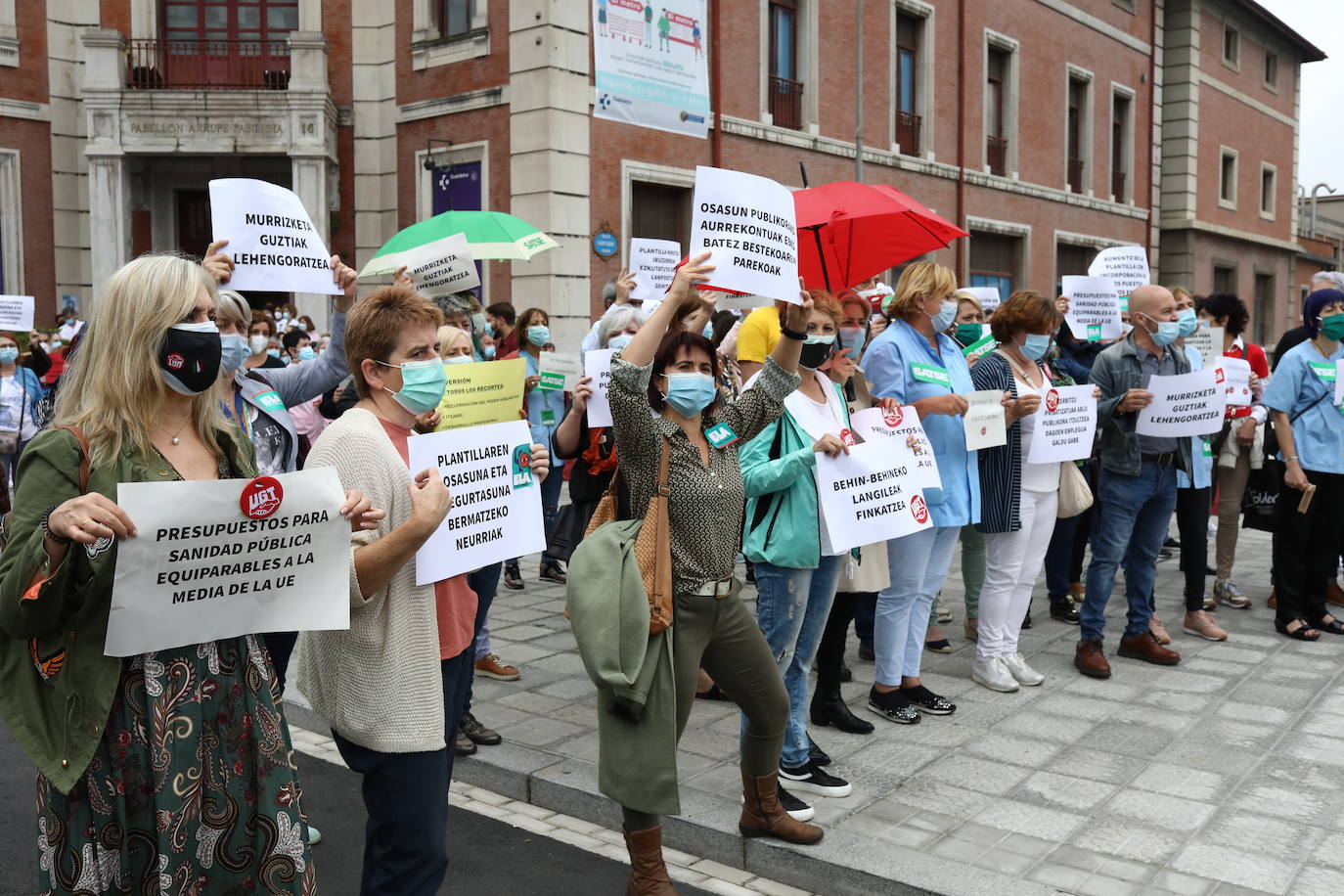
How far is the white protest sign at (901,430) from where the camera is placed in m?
4.69

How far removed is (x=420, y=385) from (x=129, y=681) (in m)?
1.09

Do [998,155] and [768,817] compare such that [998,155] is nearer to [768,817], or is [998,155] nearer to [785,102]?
[785,102]

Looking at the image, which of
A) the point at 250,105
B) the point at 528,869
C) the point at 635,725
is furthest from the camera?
the point at 250,105

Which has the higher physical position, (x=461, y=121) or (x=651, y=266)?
(x=461, y=121)

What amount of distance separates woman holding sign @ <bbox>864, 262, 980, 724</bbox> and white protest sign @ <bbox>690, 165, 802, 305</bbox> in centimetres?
139

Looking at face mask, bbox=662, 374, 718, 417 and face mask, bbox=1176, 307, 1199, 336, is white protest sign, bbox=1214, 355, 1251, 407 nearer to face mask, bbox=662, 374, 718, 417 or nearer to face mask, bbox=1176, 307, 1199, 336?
face mask, bbox=1176, 307, 1199, 336

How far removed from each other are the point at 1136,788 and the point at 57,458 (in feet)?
13.6

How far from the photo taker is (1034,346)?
6.12 metres

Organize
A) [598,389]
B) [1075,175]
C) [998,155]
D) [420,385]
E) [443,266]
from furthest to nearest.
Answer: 1. [1075,175]
2. [998,155]
3. [598,389]
4. [443,266]
5. [420,385]

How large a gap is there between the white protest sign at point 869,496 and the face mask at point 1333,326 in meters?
4.02

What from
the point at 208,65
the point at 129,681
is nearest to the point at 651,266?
the point at 129,681

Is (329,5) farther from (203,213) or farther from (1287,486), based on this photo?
(1287,486)

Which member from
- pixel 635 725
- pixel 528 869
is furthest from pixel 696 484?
pixel 528 869

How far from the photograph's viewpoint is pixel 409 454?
320 cm
